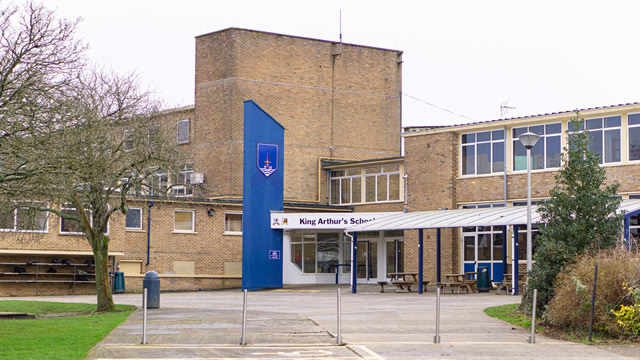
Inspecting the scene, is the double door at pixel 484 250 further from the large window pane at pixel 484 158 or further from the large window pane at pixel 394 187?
the large window pane at pixel 394 187

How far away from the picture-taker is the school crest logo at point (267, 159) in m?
38.2

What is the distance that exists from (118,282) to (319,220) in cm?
919

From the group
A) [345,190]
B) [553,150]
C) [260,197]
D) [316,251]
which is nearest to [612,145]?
[553,150]

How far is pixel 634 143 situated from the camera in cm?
3256

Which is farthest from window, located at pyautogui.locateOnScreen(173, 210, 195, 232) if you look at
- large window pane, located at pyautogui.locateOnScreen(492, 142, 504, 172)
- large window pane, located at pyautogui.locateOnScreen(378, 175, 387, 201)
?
large window pane, located at pyautogui.locateOnScreen(492, 142, 504, 172)

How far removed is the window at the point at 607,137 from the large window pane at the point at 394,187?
11123 millimetres

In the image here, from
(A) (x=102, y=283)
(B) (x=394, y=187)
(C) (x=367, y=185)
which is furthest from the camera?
(C) (x=367, y=185)

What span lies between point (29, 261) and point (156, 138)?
1424 centimetres

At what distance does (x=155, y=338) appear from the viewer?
15.8 m

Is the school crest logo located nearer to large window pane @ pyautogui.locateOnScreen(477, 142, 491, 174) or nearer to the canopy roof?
the canopy roof

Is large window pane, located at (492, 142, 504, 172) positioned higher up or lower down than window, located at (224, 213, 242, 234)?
higher up

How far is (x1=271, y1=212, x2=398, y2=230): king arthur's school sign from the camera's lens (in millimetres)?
38219

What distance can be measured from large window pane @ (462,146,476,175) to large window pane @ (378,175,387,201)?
6.17 m

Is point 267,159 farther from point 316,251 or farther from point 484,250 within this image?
point 484,250
